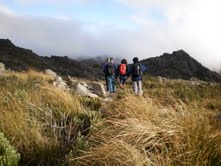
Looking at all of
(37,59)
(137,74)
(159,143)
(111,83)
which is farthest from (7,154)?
(37,59)

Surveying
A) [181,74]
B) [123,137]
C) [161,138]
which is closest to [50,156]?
[123,137]

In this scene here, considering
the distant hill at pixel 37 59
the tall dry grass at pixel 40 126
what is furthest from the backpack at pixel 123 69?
the distant hill at pixel 37 59

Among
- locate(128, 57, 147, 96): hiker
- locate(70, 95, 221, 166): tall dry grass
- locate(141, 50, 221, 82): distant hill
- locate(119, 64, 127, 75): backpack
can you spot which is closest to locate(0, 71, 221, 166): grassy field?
locate(70, 95, 221, 166): tall dry grass

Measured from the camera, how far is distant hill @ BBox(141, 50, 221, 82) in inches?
3049

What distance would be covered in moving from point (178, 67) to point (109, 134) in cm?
7382

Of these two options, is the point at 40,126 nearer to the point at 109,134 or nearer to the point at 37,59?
the point at 109,134

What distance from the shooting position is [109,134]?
7.24 metres

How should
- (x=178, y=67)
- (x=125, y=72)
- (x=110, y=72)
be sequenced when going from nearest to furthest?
1. (x=125, y=72)
2. (x=110, y=72)
3. (x=178, y=67)

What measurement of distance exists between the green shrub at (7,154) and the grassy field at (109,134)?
0.04 feet

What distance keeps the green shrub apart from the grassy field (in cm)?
1

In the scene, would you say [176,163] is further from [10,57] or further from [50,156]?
[10,57]

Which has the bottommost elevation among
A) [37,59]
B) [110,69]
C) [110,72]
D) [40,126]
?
[40,126]

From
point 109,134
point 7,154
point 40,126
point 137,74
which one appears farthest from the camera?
point 137,74

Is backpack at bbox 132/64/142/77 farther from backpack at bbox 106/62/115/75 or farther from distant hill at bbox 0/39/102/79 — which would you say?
distant hill at bbox 0/39/102/79
